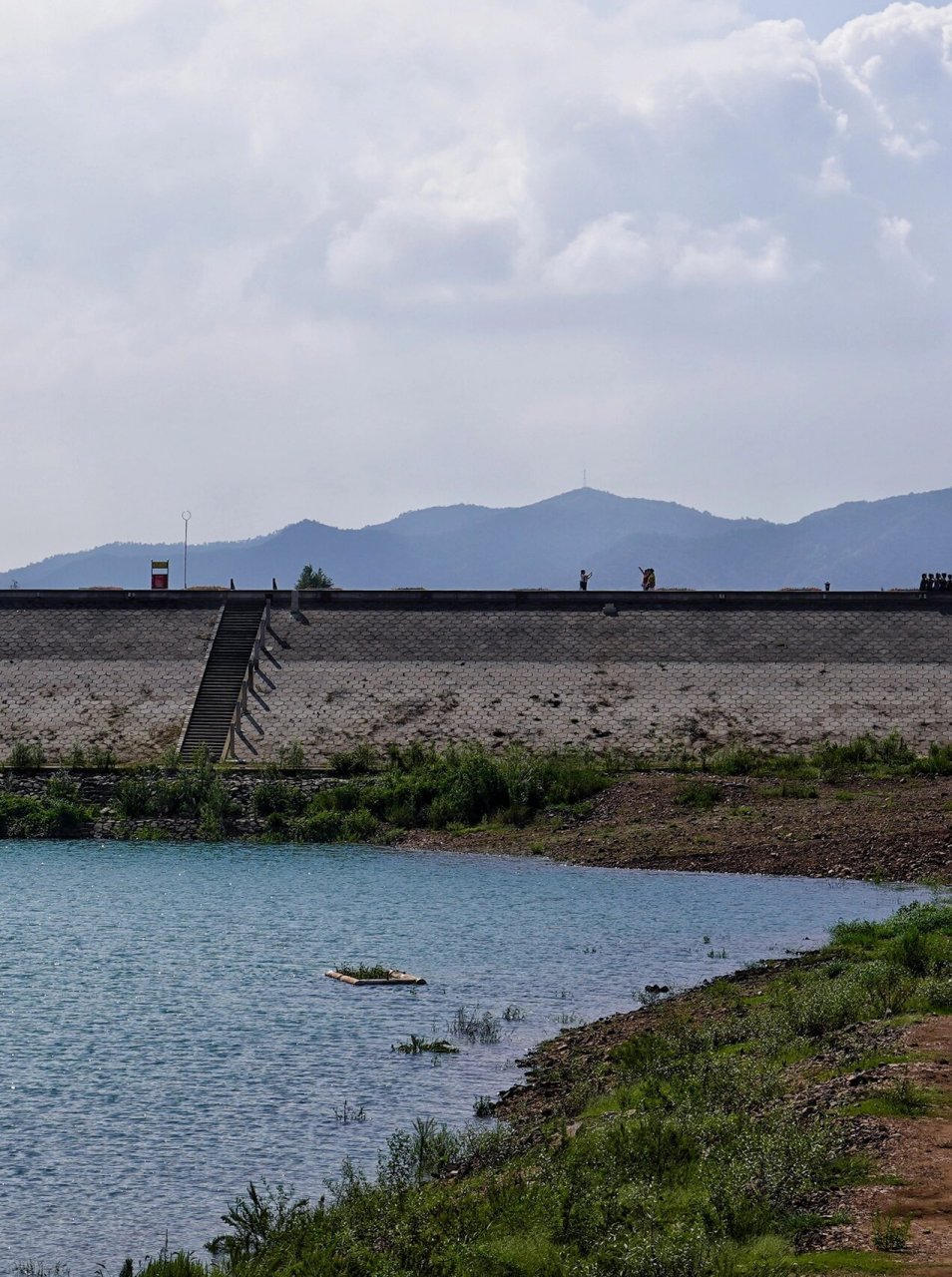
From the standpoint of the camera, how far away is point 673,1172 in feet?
53.6

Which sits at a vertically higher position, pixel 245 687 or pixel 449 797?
pixel 245 687

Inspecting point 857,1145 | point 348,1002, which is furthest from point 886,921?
point 857,1145

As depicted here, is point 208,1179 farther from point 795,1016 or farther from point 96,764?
point 96,764

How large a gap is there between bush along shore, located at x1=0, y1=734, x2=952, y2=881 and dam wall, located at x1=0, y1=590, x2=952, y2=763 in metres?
2.47

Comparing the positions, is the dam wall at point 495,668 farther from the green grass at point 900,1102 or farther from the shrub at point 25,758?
the green grass at point 900,1102

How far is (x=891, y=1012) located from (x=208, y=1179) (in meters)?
10.8

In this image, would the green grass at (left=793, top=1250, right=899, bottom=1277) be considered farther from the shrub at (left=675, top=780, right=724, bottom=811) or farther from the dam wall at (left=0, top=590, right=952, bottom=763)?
the dam wall at (left=0, top=590, right=952, bottom=763)

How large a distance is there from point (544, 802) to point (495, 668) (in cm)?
1555

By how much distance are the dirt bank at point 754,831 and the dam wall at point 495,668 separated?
812cm

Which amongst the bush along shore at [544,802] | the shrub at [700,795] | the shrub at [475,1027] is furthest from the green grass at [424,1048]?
the shrub at [700,795]

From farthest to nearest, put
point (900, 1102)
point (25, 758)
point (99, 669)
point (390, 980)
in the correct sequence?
point (99, 669), point (25, 758), point (390, 980), point (900, 1102)

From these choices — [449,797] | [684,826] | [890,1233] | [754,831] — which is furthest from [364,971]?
[449,797]

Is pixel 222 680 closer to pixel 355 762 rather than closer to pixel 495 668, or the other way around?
pixel 355 762

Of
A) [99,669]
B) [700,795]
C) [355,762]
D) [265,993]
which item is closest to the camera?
[265,993]
